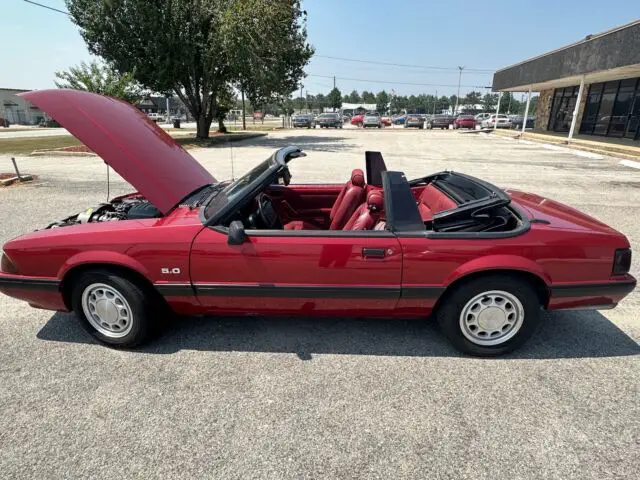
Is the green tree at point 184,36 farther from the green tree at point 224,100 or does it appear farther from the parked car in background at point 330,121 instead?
the parked car in background at point 330,121

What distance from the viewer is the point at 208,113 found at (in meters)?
23.9

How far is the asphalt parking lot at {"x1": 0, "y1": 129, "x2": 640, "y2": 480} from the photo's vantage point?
1.97 metres

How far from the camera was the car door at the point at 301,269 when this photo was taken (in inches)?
→ 102

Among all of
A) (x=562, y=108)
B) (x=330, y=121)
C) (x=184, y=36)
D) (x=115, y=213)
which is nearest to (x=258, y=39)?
(x=184, y=36)

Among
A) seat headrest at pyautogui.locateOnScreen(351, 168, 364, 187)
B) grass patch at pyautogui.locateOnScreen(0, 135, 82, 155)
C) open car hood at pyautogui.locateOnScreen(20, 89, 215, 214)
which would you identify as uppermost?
open car hood at pyautogui.locateOnScreen(20, 89, 215, 214)

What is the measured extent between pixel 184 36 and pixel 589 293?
69.1 ft

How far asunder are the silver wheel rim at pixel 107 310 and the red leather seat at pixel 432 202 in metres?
2.33

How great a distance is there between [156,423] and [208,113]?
24.1 meters

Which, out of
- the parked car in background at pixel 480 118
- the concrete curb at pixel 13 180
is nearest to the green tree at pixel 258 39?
the concrete curb at pixel 13 180

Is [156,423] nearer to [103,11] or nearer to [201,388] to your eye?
[201,388]

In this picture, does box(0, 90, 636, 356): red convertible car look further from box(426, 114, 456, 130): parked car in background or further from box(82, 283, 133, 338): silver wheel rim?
box(426, 114, 456, 130): parked car in background

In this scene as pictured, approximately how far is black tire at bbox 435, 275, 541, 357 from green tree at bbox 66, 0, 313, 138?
18.0 metres

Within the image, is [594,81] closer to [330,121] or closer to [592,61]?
[592,61]

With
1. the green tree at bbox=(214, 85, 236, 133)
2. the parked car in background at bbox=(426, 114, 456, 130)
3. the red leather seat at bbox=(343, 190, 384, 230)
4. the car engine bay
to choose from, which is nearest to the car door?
the red leather seat at bbox=(343, 190, 384, 230)
